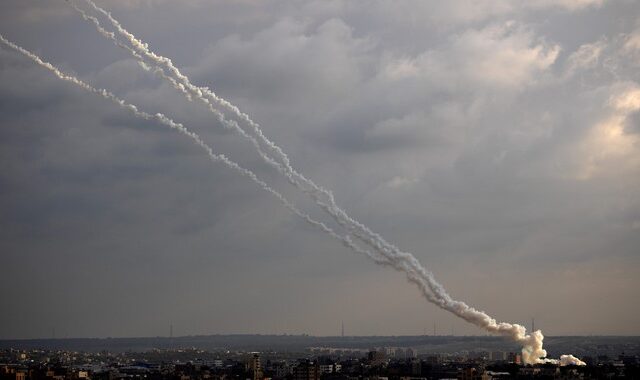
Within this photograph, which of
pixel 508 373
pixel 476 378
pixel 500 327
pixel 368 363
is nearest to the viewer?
pixel 500 327

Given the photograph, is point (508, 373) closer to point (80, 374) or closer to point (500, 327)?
point (500, 327)

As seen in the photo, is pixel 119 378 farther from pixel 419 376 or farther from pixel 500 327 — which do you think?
pixel 500 327

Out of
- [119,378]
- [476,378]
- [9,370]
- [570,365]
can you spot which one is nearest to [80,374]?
[119,378]

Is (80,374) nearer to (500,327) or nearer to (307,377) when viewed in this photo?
(307,377)

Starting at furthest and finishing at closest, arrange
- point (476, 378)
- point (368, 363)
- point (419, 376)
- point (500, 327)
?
point (368, 363)
point (419, 376)
point (476, 378)
point (500, 327)

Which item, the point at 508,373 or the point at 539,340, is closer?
the point at 539,340

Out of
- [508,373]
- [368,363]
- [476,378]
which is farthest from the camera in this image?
[368,363]

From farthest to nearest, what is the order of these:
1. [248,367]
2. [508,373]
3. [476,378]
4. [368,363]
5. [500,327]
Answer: [368,363] < [248,367] < [508,373] < [476,378] < [500,327]

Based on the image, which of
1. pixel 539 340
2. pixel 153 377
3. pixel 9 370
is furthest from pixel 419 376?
pixel 9 370

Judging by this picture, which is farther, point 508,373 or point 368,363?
point 368,363
